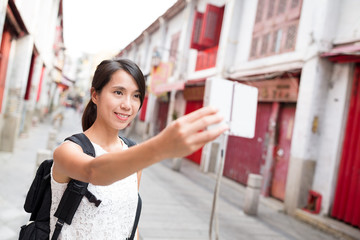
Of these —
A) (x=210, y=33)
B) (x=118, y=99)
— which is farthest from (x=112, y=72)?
(x=210, y=33)

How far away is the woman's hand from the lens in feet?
2.47

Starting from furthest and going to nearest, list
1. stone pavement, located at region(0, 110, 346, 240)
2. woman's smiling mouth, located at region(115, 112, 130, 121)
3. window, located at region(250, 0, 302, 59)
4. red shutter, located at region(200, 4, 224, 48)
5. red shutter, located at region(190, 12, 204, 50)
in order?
red shutter, located at region(190, 12, 204, 50) < red shutter, located at region(200, 4, 224, 48) < window, located at region(250, 0, 302, 59) < stone pavement, located at region(0, 110, 346, 240) < woman's smiling mouth, located at region(115, 112, 130, 121)

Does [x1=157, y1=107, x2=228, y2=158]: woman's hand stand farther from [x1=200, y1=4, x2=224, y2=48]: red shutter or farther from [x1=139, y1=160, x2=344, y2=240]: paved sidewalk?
[x1=200, y1=4, x2=224, y2=48]: red shutter

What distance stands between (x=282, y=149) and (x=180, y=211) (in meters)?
3.64

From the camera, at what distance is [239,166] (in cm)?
944

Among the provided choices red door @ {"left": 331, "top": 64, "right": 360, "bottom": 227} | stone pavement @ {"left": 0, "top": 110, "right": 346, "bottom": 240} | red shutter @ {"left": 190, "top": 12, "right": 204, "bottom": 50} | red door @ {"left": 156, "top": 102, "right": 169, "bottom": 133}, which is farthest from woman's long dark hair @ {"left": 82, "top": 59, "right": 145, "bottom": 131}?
red door @ {"left": 156, "top": 102, "right": 169, "bottom": 133}

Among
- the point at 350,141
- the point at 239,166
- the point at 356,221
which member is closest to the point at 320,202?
the point at 356,221

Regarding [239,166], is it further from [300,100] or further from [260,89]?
[300,100]

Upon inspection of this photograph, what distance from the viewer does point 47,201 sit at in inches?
55.0

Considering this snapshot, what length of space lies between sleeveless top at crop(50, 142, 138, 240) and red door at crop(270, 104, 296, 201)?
6933 millimetres

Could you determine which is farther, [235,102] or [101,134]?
[235,102]

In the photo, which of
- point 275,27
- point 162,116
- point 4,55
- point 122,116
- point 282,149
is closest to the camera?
point 122,116

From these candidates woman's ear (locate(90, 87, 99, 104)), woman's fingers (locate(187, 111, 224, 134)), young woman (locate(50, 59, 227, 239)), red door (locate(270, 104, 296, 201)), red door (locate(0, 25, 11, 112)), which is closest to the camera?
woman's fingers (locate(187, 111, 224, 134))

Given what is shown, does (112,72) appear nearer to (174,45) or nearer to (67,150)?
(67,150)
